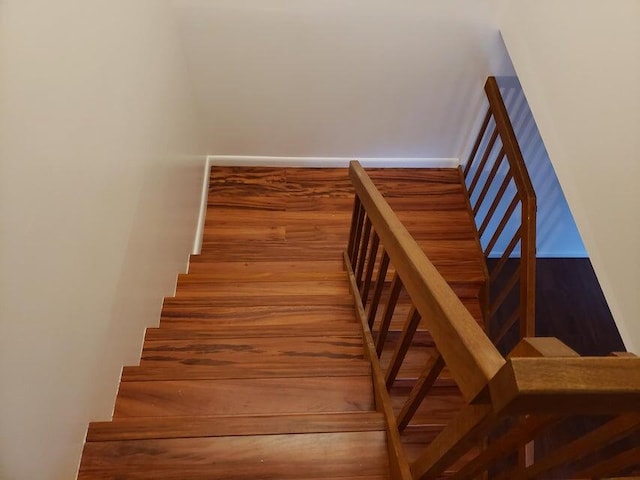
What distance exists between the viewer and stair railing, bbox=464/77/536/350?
2.32 m

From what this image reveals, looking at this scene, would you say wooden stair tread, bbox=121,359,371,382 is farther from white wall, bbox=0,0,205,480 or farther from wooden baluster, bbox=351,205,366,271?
wooden baluster, bbox=351,205,366,271

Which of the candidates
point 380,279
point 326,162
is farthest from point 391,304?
point 326,162

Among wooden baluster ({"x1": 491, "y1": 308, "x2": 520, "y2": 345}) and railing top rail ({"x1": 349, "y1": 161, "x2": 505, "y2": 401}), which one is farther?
wooden baluster ({"x1": 491, "y1": 308, "x2": 520, "y2": 345})

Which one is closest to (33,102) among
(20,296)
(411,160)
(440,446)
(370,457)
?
(20,296)

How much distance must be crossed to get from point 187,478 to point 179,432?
13 cm

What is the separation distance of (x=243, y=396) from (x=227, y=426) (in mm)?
233

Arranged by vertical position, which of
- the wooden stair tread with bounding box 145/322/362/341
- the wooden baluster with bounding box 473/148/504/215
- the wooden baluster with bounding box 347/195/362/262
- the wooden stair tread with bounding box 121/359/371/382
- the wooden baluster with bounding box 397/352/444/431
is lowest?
the wooden baluster with bounding box 397/352/444/431

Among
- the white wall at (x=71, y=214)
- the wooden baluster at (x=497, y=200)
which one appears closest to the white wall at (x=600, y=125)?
the wooden baluster at (x=497, y=200)

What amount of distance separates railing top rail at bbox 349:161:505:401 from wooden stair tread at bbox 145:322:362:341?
2.52 feet

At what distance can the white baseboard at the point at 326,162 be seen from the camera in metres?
3.63

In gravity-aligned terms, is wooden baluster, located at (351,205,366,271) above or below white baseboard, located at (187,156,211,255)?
below

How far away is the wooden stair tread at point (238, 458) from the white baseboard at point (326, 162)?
2429mm

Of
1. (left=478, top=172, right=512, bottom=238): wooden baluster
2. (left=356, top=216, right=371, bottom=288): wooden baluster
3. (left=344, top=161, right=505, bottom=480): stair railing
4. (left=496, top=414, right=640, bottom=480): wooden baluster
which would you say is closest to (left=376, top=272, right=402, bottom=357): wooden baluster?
(left=344, top=161, right=505, bottom=480): stair railing

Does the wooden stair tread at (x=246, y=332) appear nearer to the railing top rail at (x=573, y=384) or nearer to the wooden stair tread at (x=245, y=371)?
the wooden stair tread at (x=245, y=371)
